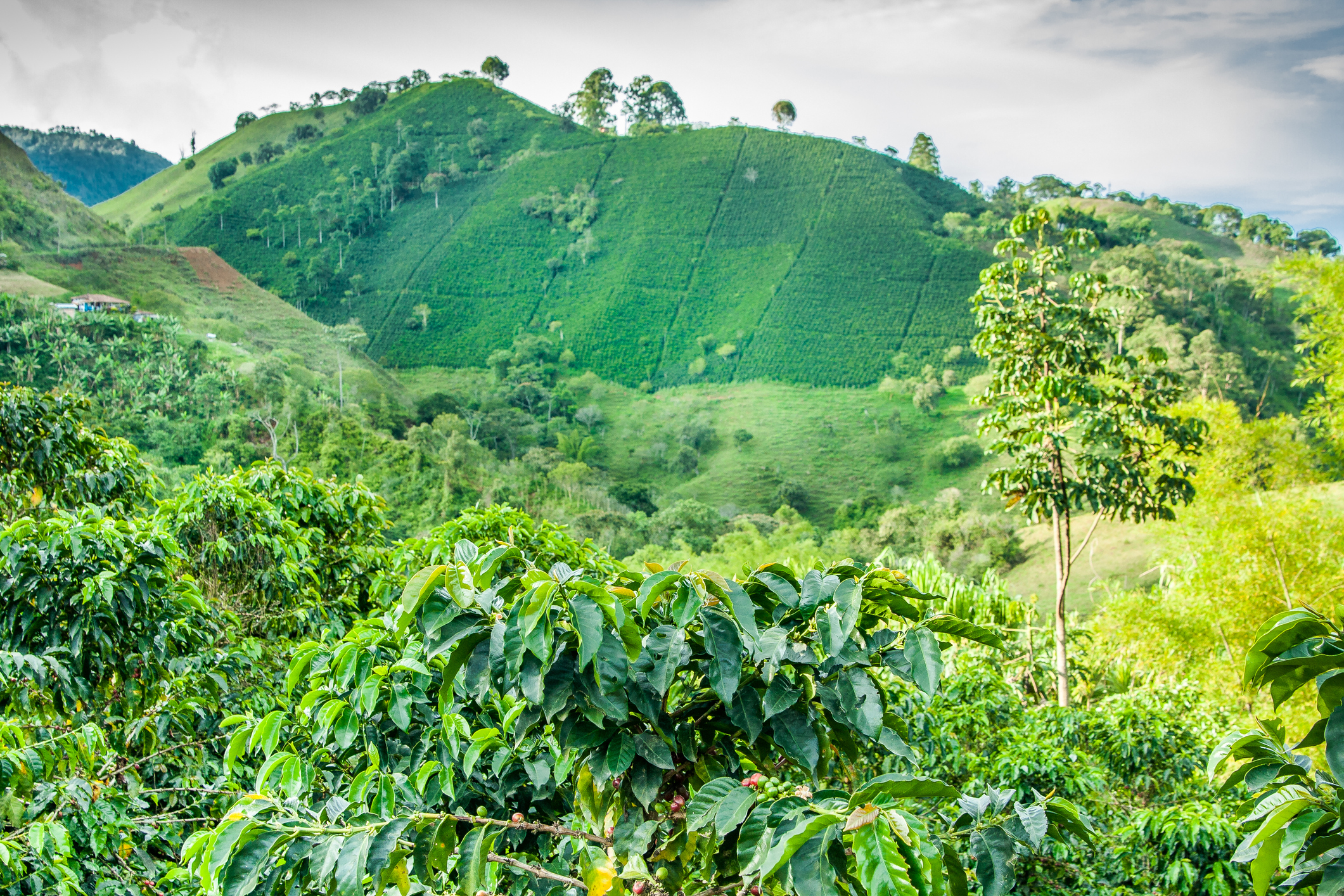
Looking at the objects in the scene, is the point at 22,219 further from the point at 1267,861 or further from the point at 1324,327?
the point at 1324,327

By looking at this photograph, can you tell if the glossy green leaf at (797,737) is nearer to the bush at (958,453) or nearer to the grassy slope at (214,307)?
the grassy slope at (214,307)

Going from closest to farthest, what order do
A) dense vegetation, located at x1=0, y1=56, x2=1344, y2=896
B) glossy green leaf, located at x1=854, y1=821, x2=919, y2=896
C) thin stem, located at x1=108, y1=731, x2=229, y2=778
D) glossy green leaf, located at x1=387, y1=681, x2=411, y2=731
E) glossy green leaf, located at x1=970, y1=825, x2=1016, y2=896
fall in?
glossy green leaf, located at x1=854, y1=821, x2=919, y2=896 < glossy green leaf, located at x1=970, y1=825, x2=1016, y2=896 < dense vegetation, located at x1=0, y1=56, x2=1344, y2=896 < glossy green leaf, located at x1=387, y1=681, x2=411, y2=731 < thin stem, located at x1=108, y1=731, x2=229, y2=778

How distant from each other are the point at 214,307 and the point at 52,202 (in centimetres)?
326

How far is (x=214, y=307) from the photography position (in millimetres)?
15922

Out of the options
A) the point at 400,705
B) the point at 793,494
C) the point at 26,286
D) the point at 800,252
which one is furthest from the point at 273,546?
the point at 800,252

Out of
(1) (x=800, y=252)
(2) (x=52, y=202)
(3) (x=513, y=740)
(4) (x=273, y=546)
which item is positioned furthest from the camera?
(1) (x=800, y=252)

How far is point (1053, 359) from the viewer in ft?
13.5

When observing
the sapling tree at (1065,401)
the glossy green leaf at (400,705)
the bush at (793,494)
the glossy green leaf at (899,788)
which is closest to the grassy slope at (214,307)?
the bush at (793,494)

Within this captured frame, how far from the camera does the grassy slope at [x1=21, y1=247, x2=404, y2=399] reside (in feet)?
46.2

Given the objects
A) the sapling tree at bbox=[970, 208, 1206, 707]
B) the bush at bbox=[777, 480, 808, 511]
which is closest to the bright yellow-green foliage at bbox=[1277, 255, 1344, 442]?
the sapling tree at bbox=[970, 208, 1206, 707]

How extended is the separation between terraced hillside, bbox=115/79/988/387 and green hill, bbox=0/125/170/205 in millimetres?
695

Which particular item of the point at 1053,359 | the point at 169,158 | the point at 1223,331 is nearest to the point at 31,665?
the point at 1053,359

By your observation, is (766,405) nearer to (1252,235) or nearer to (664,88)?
(664,88)

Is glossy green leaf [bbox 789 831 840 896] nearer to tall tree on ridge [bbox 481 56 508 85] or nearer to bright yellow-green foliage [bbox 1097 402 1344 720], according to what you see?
bright yellow-green foliage [bbox 1097 402 1344 720]
